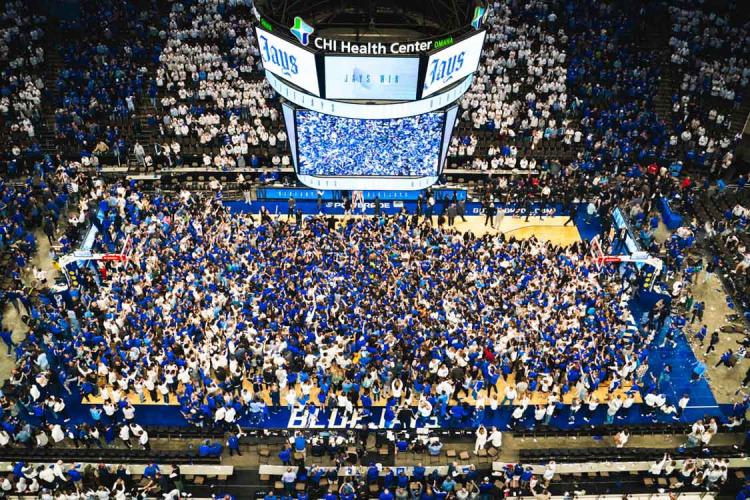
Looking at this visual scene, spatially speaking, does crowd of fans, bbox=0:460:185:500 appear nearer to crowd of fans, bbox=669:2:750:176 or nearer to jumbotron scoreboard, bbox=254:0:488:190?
jumbotron scoreboard, bbox=254:0:488:190

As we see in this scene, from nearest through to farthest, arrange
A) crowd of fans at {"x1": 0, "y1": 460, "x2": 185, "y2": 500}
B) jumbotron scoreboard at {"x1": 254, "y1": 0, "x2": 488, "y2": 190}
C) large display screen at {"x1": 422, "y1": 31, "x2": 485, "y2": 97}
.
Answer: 1. crowd of fans at {"x1": 0, "y1": 460, "x2": 185, "y2": 500}
2. jumbotron scoreboard at {"x1": 254, "y1": 0, "x2": 488, "y2": 190}
3. large display screen at {"x1": 422, "y1": 31, "x2": 485, "y2": 97}

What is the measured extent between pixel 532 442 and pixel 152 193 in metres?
22.8

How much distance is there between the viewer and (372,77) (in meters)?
26.1

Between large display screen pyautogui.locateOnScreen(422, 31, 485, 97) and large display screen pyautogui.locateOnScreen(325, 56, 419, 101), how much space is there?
1.90ft

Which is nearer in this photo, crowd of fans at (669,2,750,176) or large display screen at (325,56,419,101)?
large display screen at (325,56,419,101)

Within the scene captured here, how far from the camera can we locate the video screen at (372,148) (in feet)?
106

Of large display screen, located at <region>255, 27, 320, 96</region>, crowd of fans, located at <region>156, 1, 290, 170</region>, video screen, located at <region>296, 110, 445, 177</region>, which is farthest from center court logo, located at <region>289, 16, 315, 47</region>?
crowd of fans, located at <region>156, 1, 290, 170</region>

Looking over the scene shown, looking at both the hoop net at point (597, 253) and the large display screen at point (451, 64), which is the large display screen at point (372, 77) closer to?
the large display screen at point (451, 64)

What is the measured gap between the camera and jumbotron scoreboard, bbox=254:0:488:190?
83.0ft

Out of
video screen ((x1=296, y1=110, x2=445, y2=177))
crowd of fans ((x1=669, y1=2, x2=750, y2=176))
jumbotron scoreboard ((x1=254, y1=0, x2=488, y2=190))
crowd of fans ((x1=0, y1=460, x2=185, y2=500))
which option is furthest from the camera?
crowd of fans ((x1=669, y1=2, x2=750, y2=176))

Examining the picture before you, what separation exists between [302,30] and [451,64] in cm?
584

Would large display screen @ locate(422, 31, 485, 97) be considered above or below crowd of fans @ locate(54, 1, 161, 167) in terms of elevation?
above

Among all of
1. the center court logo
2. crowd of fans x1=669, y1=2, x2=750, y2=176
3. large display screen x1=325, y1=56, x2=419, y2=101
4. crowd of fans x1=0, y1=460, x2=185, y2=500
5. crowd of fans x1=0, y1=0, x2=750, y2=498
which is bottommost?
crowd of fans x1=0, y1=460, x2=185, y2=500

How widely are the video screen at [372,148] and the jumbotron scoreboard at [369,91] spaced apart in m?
0.05
